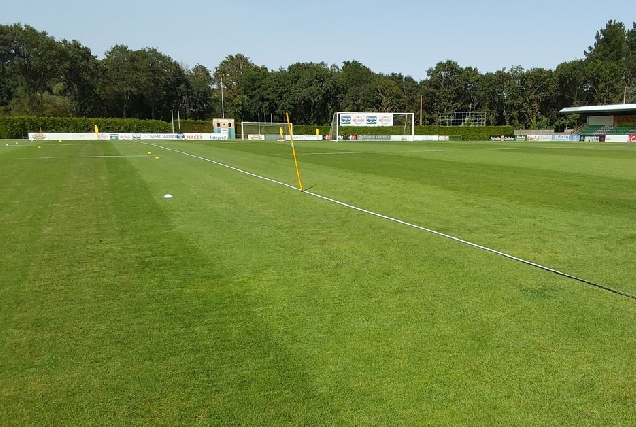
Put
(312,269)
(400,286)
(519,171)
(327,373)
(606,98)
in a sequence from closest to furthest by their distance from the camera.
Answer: (327,373)
(400,286)
(312,269)
(519,171)
(606,98)

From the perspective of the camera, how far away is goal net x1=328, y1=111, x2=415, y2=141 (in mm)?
63134

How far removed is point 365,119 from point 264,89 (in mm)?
40493

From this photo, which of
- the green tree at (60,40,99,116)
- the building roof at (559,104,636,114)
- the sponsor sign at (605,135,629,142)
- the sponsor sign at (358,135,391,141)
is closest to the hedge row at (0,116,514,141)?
the sponsor sign at (358,135,391,141)

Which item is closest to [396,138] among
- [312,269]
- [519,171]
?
[519,171]

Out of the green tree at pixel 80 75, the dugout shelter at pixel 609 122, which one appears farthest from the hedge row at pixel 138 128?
the green tree at pixel 80 75

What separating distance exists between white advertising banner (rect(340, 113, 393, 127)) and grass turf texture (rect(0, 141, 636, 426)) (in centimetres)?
5457

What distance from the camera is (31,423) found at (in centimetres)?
294

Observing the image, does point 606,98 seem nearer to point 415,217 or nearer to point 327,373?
point 415,217

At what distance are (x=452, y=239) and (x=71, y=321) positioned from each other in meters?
5.36

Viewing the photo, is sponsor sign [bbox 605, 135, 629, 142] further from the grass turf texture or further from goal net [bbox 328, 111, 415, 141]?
the grass turf texture

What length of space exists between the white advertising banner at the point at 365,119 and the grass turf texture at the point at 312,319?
2148 inches

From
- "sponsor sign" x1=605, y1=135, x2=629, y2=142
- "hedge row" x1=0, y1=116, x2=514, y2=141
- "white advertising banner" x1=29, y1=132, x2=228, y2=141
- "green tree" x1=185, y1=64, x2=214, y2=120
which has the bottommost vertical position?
"sponsor sign" x1=605, y1=135, x2=629, y2=142

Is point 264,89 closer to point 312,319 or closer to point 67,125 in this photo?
point 67,125

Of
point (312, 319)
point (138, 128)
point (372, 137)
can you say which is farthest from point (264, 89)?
point (312, 319)
